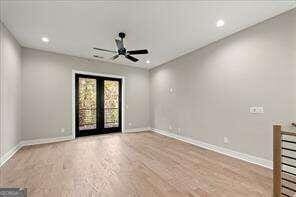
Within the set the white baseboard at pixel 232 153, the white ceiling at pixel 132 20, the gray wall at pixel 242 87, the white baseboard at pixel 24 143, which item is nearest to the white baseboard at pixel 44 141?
the white baseboard at pixel 24 143

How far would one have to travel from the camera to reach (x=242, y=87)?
360 centimetres

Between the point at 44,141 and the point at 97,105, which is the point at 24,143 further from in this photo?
the point at 97,105

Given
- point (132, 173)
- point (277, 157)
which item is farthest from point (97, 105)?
point (277, 157)

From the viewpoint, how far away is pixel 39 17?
10.2 feet

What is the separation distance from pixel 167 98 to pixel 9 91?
4.81 meters

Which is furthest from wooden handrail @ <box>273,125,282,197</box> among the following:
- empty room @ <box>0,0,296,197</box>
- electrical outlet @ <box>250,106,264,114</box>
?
electrical outlet @ <box>250,106,264,114</box>

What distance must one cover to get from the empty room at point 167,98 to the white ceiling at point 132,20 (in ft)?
0.08

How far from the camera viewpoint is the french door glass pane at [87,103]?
5.95 metres

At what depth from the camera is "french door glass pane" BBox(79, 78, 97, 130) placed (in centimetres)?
595

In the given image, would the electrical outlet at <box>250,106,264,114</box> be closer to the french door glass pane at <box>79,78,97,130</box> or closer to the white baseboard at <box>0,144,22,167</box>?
the french door glass pane at <box>79,78,97,130</box>

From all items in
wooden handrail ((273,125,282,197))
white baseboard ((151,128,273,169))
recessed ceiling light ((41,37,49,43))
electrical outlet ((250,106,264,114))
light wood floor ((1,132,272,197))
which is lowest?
light wood floor ((1,132,272,197))

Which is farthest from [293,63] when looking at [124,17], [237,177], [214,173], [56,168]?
[56,168]

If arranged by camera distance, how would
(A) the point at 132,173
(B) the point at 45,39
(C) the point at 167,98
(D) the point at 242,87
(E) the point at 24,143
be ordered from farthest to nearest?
(C) the point at 167,98, (E) the point at 24,143, (B) the point at 45,39, (D) the point at 242,87, (A) the point at 132,173

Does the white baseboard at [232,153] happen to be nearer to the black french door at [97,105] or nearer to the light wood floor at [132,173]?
the light wood floor at [132,173]
